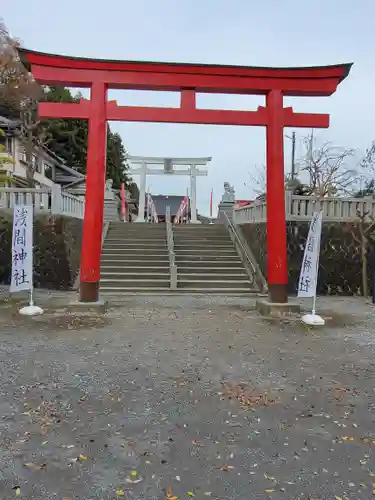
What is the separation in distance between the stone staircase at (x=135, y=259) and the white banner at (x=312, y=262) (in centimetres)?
422

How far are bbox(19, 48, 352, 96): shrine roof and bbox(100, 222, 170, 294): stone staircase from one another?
16.3 ft

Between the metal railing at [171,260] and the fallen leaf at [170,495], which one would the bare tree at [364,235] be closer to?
the metal railing at [171,260]

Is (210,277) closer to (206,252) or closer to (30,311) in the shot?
(206,252)

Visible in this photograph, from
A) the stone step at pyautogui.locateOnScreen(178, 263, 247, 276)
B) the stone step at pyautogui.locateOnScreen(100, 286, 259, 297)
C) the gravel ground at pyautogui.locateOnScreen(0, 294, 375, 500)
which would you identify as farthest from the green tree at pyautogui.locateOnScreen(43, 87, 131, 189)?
the gravel ground at pyautogui.locateOnScreen(0, 294, 375, 500)

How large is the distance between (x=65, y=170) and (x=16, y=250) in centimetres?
2089

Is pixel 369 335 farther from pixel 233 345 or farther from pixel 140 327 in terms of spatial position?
pixel 140 327

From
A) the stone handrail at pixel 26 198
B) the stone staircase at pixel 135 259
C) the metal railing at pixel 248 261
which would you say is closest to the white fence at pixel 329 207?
the metal railing at pixel 248 261

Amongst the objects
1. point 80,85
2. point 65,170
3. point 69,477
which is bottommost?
point 69,477

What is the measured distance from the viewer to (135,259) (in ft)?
40.2

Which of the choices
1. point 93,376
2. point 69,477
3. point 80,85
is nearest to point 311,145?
point 80,85

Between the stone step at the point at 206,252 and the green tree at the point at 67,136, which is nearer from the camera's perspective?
the stone step at the point at 206,252

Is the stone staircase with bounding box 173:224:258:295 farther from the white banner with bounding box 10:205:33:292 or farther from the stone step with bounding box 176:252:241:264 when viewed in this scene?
the white banner with bounding box 10:205:33:292

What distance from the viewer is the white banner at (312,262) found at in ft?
24.0

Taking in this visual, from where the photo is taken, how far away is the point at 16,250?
7.64m
